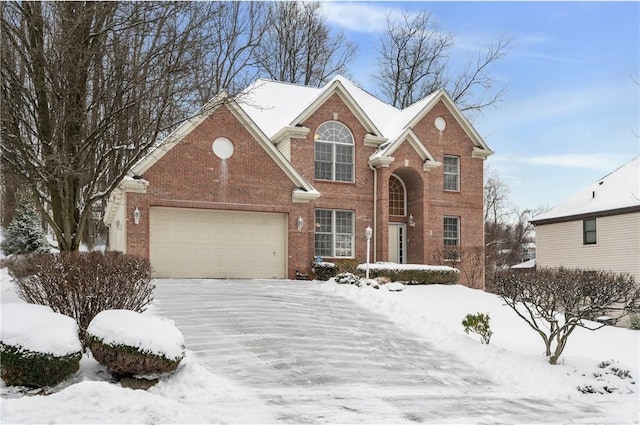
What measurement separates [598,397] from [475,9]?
8.24 meters

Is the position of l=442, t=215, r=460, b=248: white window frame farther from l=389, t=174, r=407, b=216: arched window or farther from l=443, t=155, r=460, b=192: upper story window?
l=389, t=174, r=407, b=216: arched window

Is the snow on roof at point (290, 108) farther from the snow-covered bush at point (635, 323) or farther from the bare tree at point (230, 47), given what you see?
the snow-covered bush at point (635, 323)

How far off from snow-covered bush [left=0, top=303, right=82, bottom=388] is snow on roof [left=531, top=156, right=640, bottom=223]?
21.6 meters

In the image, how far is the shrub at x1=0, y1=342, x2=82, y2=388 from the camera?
7035 mm

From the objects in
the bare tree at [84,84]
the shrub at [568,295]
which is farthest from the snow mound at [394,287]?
the bare tree at [84,84]

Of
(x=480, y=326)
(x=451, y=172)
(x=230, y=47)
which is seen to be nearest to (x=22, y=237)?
(x=230, y=47)

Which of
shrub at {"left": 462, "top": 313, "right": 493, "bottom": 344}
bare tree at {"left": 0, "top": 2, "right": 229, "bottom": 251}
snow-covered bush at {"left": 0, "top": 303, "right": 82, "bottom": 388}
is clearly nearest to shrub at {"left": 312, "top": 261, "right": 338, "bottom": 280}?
shrub at {"left": 462, "top": 313, "right": 493, "bottom": 344}

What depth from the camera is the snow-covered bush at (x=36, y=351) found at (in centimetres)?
705

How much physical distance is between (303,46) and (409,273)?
72.8 feet

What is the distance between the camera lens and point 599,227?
24016 mm

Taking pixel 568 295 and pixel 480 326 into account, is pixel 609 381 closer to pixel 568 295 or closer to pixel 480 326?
pixel 568 295

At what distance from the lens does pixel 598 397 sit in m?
9.31

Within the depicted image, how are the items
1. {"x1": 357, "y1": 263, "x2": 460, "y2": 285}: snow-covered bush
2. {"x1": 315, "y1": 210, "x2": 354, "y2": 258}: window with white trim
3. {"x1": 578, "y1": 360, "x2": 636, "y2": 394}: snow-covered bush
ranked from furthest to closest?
Result: {"x1": 315, "y1": 210, "x2": 354, "y2": 258}: window with white trim < {"x1": 357, "y1": 263, "x2": 460, "y2": 285}: snow-covered bush < {"x1": 578, "y1": 360, "x2": 636, "y2": 394}: snow-covered bush

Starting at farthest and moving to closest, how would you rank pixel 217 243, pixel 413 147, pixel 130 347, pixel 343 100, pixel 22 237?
1. pixel 22 237
2. pixel 413 147
3. pixel 343 100
4. pixel 217 243
5. pixel 130 347
